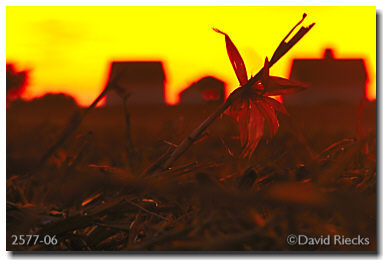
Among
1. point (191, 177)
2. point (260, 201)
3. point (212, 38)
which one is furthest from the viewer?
point (212, 38)

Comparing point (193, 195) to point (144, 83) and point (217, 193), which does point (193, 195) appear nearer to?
point (217, 193)

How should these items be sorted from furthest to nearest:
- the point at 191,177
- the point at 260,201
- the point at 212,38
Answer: the point at 212,38 → the point at 191,177 → the point at 260,201

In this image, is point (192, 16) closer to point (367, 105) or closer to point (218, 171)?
point (367, 105)

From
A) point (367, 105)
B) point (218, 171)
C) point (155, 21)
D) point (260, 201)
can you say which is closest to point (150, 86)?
point (155, 21)

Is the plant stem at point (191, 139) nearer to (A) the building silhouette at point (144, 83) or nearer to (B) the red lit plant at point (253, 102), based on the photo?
(B) the red lit plant at point (253, 102)

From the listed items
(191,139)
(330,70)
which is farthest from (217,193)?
(330,70)
